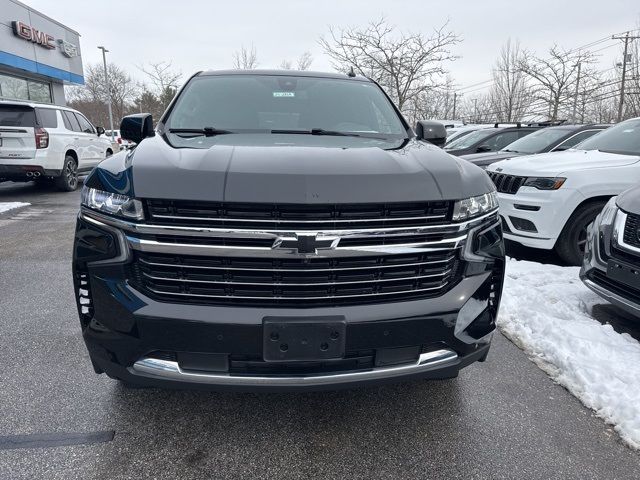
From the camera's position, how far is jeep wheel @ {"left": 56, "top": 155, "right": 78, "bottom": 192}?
1041 centimetres

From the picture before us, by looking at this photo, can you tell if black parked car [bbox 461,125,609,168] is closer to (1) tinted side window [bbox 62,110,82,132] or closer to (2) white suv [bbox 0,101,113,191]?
(2) white suv [bbox 0,101,113,191]

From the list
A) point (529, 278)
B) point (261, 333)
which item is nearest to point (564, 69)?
point (529, 278)

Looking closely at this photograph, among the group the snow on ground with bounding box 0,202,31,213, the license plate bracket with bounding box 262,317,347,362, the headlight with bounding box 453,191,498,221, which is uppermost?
the headlight with bounding box 453,191,498,221

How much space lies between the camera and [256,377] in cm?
184

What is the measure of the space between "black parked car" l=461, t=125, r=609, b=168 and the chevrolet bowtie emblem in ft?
20.5

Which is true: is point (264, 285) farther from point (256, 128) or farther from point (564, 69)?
point (564, 69)

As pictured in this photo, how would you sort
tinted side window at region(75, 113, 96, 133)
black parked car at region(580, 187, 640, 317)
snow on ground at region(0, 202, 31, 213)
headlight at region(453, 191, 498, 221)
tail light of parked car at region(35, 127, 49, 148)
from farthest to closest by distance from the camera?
tinted side window at region(75, 113, 96, 133) < tail light of parked car at region(35, 127, 49, 148) < snow on ground at region(0, 202, 31, 213) < black parked car at region(580, 187, 640, 317) < headlight at region(453, 191, 498, 221)

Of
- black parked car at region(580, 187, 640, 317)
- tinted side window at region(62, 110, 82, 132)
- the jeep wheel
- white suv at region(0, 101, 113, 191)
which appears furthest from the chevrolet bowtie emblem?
tinted side window at region(62, 110, 82, 132)

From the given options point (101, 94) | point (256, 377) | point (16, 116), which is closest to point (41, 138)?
point (16, 116)

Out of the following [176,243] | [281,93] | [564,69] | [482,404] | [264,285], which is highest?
[564,69]

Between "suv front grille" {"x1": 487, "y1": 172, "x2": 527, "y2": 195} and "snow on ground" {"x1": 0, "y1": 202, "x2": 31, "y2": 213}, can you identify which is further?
"snow on ground" {"x1": 0, "y1": 202, "x2": 31, "y2": 213}

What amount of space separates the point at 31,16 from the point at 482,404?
2400 cm

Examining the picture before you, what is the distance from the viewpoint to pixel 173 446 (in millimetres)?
2137

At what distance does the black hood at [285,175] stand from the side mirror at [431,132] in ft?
3.35
